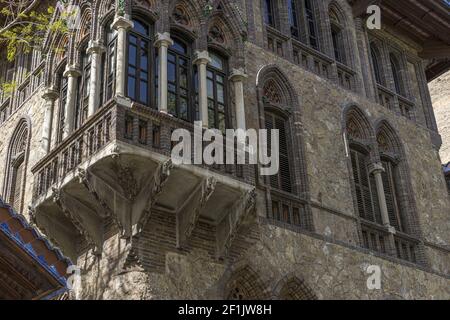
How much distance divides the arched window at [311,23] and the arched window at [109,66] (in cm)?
600

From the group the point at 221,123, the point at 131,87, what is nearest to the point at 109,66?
the point at 131,87

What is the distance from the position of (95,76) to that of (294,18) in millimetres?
6658

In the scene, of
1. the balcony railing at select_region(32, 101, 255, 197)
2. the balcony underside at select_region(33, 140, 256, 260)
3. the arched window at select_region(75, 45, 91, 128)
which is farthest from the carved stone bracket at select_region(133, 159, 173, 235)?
the arched window at select_region(75, 45, 91, 128)

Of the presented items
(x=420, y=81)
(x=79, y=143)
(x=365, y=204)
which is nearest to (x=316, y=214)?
(x=365, y=204)

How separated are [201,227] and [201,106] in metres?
2.13

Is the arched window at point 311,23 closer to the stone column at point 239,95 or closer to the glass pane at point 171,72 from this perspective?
the stone column at point 239,95

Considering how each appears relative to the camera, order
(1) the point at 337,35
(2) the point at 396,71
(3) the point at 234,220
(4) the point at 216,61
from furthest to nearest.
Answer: (2) the point at 396,71
(1) the point at 337,35
(4) the point at 216,61
(3) the point at 234,220

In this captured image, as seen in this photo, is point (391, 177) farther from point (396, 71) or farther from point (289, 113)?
point (396, 71)

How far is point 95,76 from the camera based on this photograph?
505 inches

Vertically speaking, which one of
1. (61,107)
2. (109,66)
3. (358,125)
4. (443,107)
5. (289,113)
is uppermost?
(443,107)

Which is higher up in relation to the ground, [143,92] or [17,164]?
[17,164]

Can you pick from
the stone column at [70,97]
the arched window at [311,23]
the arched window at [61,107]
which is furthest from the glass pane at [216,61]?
the arched window at [311,23]

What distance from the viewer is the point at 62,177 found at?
1227cm

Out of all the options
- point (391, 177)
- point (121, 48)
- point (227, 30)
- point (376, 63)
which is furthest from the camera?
point (376, 63)
